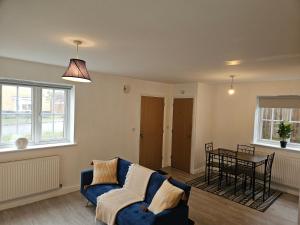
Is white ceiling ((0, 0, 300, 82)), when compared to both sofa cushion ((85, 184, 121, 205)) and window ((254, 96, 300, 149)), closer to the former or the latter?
window ((254, 96, 300, 149))

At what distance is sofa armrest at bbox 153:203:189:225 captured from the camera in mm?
2269

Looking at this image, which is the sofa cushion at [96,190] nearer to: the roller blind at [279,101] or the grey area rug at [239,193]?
the grey area rug at [239,193]

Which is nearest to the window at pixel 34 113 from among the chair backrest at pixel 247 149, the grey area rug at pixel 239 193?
the grey area rug at pixel 239 193

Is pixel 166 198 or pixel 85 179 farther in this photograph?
pixel 85 179

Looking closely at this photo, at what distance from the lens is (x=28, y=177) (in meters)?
3.43

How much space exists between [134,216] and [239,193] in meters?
2.73

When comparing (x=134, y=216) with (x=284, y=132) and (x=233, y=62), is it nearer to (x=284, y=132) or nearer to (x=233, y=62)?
(x=233, y=62)

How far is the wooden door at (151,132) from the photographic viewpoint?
17.4 ft

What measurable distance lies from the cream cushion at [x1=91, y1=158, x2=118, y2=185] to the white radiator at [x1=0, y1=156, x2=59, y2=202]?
2.87 ft

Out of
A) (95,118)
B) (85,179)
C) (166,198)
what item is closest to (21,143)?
(85,179)

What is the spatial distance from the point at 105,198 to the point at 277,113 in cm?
424

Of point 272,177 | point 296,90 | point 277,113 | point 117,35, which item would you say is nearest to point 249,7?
point 117,35

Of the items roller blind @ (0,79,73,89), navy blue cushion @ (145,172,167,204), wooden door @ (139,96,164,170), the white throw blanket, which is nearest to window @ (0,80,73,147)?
roller blind @ (0,79,73,89)

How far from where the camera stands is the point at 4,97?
11.1 ft
